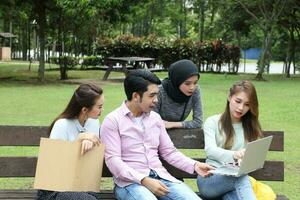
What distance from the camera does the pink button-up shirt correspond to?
4.02 meters

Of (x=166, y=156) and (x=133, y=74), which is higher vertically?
(x=133, y=74)

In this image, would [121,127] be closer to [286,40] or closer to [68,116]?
[68,116]

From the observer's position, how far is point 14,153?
8297 millimetres

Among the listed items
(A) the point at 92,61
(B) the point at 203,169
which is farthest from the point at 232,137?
(A) the point at 92,61

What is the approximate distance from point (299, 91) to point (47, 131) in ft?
53.7

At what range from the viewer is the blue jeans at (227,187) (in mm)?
4066

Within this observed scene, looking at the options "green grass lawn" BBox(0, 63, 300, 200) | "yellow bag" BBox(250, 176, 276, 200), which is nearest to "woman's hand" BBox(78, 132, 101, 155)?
"yellow bag" BBox(250, 176, 276, 200)

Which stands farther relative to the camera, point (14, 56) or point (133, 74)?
point (14, 56)

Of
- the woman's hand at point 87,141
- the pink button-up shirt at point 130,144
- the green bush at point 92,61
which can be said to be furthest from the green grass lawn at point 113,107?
the green bush at point 92,61

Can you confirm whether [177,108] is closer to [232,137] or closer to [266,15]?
[232,137]

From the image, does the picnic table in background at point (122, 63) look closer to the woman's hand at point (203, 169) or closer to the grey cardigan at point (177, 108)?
the grey cardigan at point (177, 108)

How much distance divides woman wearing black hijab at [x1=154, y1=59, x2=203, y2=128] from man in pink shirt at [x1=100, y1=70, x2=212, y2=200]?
18.2 inches

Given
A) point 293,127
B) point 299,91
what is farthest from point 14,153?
point 299,91

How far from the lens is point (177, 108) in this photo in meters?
4.82
